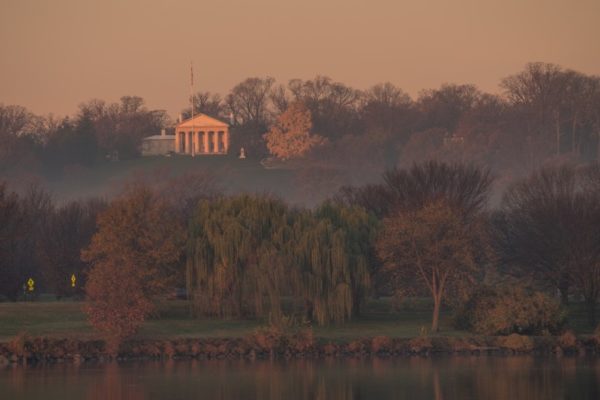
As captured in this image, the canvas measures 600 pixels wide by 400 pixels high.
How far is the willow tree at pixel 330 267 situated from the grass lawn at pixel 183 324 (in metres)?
0.97

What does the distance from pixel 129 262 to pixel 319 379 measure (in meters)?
14.4

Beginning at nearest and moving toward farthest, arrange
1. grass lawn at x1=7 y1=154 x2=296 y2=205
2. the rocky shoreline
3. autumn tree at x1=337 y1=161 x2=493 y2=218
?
the rocky shoreline, autumn tree at x1=337 y1=161 x2=493 y2=218, grass lawn at x1=7 y1=154 x2=296 y2=205

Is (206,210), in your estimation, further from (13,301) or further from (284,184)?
(284,184)

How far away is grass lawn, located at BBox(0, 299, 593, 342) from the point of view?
6600cm

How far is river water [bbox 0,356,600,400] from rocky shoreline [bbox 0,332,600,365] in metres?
1.44

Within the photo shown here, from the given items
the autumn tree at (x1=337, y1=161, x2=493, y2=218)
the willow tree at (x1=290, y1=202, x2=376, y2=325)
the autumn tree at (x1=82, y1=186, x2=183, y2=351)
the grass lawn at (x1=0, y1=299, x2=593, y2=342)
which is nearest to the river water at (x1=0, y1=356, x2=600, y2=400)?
the autumn tree at (x1=82, y1=186, x2=183, y2=351)

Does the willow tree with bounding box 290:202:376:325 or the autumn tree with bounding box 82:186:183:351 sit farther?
the willow tree with bounding box 290:202:376:325

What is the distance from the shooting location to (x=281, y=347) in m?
63.8

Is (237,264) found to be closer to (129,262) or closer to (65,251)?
(129,262)

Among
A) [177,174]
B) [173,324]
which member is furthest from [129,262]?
[177,174]

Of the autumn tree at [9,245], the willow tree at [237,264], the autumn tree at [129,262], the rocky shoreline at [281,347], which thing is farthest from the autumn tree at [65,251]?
the rocky shoreline at [281,347]

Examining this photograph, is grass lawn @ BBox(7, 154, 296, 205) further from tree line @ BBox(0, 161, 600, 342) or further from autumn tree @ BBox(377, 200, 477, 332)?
autumn tree @ BBox(377, 200, 477, 332)

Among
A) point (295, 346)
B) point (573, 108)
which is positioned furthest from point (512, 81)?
point (295, 346)

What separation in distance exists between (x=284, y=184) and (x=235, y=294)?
11580 cm
